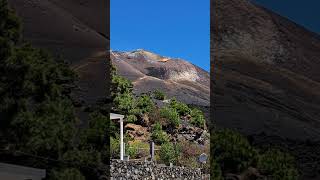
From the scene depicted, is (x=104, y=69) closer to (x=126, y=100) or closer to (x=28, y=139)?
(x=126, y=100)

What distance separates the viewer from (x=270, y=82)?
631 inches

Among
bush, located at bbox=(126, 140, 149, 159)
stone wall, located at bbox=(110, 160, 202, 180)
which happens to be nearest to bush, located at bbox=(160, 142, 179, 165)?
bush, located at bbox=(126, 140, 149, 159)

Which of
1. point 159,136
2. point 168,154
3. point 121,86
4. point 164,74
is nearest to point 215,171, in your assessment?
point 168,154

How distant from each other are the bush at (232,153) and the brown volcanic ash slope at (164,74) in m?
14.7

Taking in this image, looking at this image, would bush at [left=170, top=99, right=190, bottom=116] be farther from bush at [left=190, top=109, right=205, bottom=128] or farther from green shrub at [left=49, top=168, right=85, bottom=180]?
green shrub at [left=49, top=168, right=85, bottom=180]

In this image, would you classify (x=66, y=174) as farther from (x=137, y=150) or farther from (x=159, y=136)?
(x=159, y=136)

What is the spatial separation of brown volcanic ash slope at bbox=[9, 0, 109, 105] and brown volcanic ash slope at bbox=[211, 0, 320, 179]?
2771mm

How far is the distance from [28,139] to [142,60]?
31.1 meters

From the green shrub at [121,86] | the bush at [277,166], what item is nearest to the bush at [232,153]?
the bush at [277,166]

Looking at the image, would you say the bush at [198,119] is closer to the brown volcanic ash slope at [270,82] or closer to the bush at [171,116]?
the bush at [171,116]

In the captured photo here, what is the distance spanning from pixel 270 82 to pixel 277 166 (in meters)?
4.08

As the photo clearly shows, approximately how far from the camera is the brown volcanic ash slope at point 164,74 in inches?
1150

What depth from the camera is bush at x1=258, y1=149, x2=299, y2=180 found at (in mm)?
12141

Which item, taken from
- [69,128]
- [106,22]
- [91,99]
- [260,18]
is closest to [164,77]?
[106,22]
